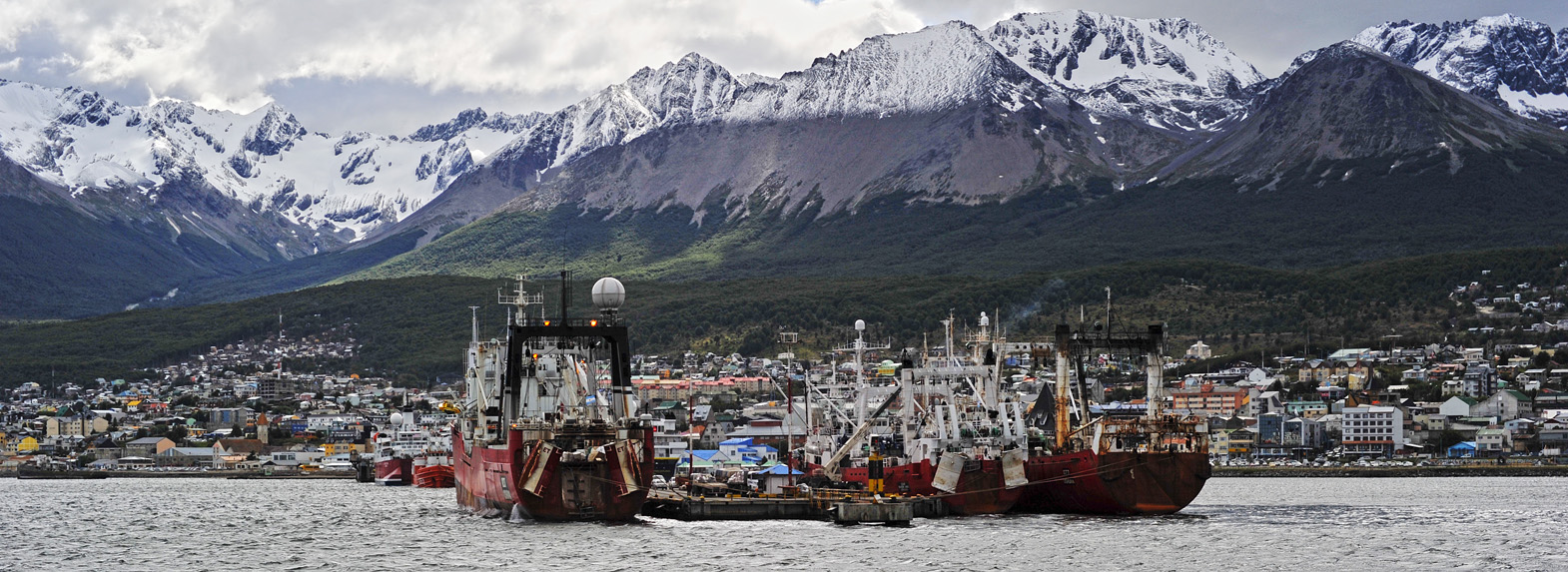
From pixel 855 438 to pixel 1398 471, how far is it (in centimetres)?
6697

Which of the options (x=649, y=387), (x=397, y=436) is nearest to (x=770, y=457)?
(x=397, y=436)

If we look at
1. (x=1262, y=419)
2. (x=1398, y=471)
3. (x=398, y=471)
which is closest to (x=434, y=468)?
(x=398, y=471)

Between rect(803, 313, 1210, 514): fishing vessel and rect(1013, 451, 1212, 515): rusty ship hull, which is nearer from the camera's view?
rect(1013, 451, 1212, 515): rusty ship hull

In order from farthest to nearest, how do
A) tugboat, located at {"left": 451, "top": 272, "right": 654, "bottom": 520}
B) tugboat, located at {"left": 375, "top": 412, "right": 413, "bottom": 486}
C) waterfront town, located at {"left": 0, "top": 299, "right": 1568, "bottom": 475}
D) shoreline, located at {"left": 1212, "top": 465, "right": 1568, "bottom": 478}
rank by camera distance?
waterfront town, located at {"left": 0, "top": 299, "right": 1568, "bottom": 475}
tugboat, located at {"left": 375, "top": 412, "right": 413, "bottom": 486}
shoreline, located at {"left": 1212, "top": 465, "right": 1568, "bottom": 478}
tugboat, located at {"left": 451, "top": 272, "right": 654, "bottom": 520}

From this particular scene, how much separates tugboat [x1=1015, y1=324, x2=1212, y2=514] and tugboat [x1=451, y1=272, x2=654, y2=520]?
1845 centimetres

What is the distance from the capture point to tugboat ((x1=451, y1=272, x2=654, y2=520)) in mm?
74312

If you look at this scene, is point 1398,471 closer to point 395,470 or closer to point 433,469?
point 433,469

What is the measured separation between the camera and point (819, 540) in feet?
238

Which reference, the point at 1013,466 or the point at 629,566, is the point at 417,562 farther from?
the point at 1013,466

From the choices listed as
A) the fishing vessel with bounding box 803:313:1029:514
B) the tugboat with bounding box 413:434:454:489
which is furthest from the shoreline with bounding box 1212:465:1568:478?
the fishing vessel with bounding box 803:313:1029:514

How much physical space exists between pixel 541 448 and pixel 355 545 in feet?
26.7

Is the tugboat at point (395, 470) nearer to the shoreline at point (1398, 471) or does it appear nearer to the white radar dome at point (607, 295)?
the shoreline at point (1398, 471)

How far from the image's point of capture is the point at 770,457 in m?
134

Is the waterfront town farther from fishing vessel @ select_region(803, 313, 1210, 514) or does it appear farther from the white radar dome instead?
the white radar dome
